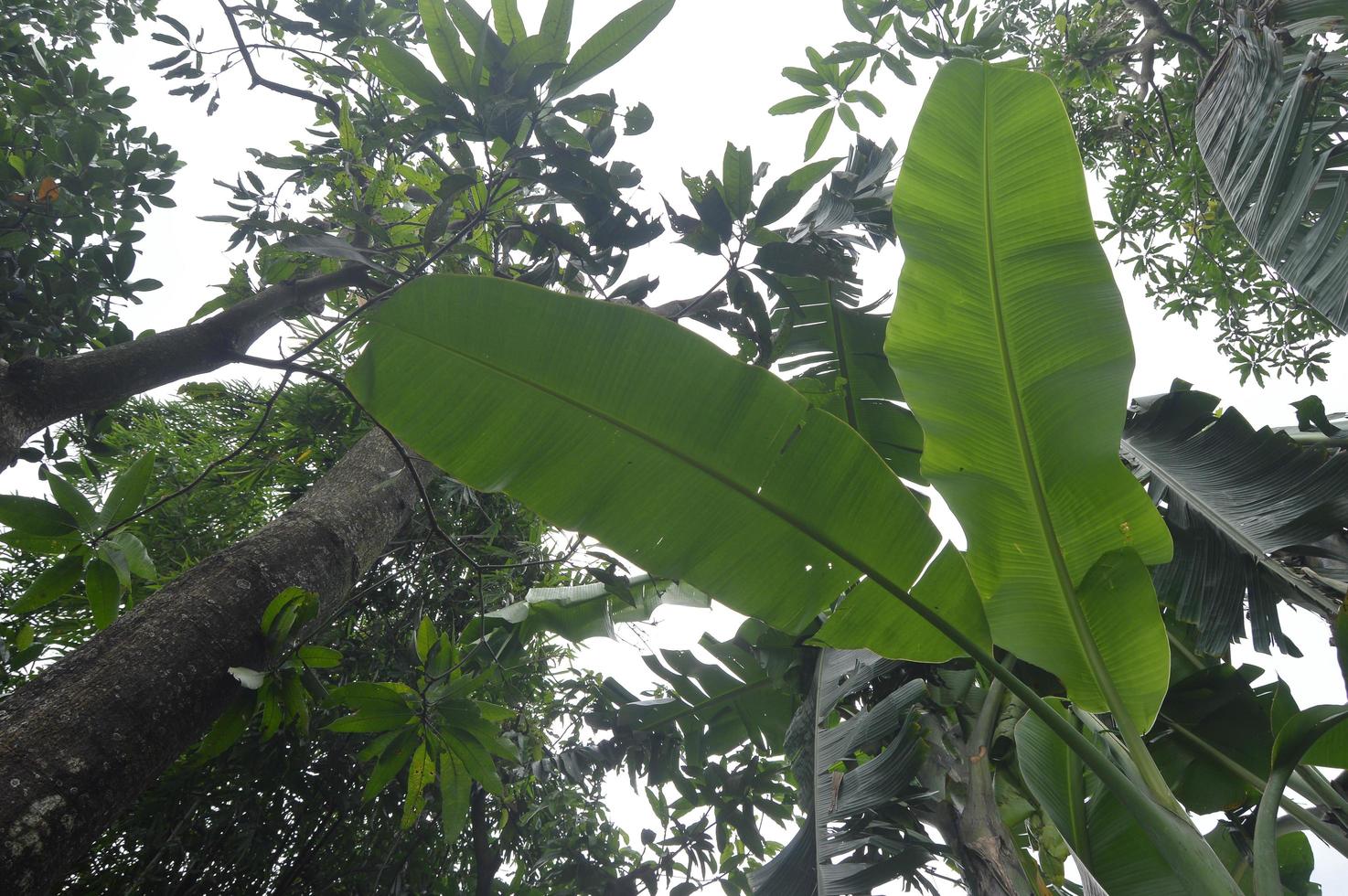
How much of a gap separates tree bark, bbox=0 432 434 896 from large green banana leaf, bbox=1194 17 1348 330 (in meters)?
2.09

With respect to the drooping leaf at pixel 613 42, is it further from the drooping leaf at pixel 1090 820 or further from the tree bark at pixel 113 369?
the drooping leaf at pixel 1090 820

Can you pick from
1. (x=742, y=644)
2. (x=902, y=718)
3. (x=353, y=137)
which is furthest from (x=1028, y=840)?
(x=353, y=137)

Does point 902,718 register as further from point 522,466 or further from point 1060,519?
point 522,466

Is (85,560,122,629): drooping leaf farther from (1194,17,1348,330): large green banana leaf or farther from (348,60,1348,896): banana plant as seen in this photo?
(1194,17,1348,330): large green banana leaf

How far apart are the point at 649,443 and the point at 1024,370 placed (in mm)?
579

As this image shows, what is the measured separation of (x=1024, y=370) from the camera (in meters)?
1.03

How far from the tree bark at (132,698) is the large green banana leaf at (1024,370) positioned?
3.90ft

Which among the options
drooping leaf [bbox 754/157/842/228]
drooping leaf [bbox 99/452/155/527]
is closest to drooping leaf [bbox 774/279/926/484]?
drooping leaf [bbox 754/157/842/228]

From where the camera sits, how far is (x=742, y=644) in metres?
2.05

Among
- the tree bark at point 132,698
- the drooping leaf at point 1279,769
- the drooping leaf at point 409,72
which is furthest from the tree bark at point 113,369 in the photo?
the drooping leaf at point 1279,769

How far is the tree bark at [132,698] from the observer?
79 centimetres

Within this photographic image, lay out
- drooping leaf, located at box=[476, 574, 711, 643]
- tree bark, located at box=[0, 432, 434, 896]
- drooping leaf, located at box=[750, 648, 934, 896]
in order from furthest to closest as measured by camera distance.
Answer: drooping leaf, located at box=[476, 574, 711, 643] → drooping leaf, located at box=[750, 648, 934, 896] → tree bark, located at box=[0, 432, 434, 896]

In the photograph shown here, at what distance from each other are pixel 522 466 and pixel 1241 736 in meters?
1.49

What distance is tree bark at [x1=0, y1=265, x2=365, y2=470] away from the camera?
1.12 metres
